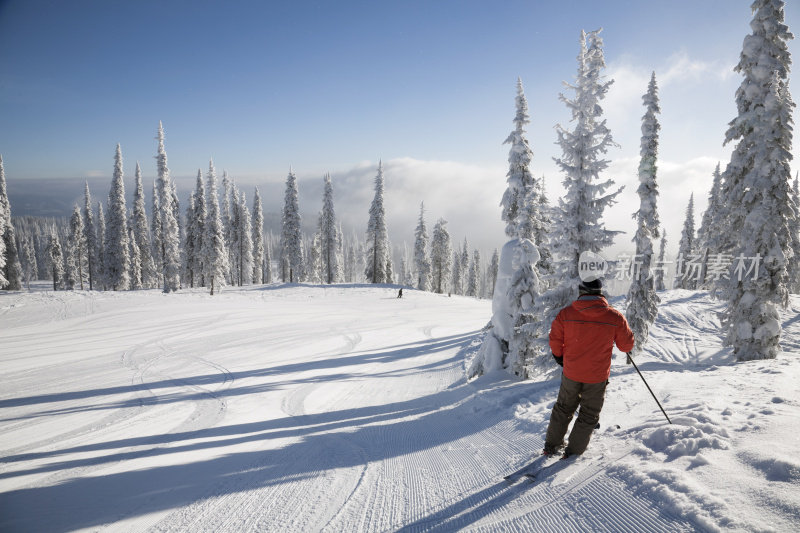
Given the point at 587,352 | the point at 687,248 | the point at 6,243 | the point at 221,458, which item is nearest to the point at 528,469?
the point at 587,352

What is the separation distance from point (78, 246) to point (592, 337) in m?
78.1

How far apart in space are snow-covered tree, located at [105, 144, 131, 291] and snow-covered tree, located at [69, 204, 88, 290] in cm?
1207

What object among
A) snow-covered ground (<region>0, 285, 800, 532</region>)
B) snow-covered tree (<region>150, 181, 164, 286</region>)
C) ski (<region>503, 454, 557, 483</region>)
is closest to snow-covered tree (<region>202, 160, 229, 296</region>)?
snow-covered tree (<region>150, 181, 164, 286</region>)

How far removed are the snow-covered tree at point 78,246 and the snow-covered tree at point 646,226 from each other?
76.2 metres

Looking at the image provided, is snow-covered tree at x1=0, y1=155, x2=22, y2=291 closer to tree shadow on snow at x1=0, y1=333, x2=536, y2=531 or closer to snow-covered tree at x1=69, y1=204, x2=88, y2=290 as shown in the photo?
snow-covered tree at x1=69, y1=204, x2=88, y2=290

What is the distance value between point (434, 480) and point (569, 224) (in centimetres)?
781

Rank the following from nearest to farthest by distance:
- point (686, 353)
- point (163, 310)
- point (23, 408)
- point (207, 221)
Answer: point (23, 408) → point (686, 353) → point (163, 310) → point (207, 221)

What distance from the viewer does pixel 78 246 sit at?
188ft

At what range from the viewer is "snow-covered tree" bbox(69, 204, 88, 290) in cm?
5606

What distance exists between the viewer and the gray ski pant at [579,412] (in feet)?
13.8

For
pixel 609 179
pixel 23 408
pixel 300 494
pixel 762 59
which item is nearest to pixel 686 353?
pixel 762 59

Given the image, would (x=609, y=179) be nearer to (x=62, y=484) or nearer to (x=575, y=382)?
(x=575, y=382)

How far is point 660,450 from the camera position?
13.0 ft

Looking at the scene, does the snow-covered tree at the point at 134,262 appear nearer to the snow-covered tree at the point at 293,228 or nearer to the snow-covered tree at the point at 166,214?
the snow-covered tree at the point at 166,214
